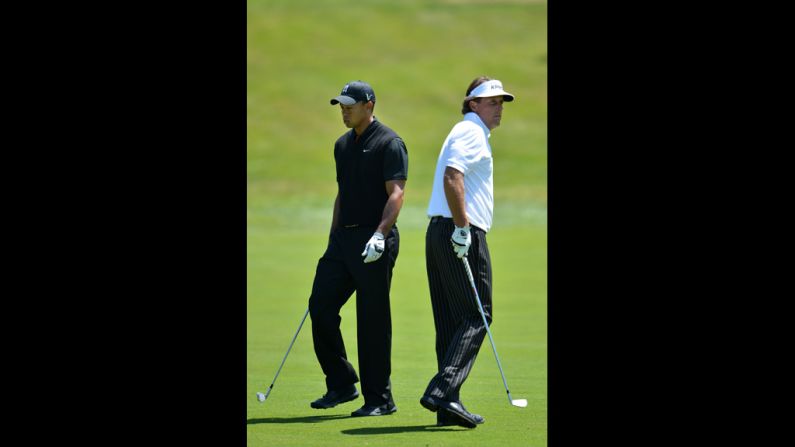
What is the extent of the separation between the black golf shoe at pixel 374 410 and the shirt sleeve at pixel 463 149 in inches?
63.6

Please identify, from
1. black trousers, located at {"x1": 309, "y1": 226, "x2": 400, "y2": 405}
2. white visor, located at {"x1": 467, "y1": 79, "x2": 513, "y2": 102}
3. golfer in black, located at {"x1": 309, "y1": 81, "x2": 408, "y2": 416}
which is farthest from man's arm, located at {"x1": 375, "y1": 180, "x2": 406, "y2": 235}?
white visor, located at {"x1": 467, "y1": 79, "x2": 513, "y2": 102}

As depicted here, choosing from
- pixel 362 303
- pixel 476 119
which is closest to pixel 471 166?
pixel 476 119

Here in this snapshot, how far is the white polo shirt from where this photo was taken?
7336 mm

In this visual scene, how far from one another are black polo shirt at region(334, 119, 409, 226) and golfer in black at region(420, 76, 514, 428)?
0.37m

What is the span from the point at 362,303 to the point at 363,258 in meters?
0.30

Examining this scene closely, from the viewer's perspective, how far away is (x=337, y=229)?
8047 mm

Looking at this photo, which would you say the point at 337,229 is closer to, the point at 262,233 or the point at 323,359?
the point at 323,359

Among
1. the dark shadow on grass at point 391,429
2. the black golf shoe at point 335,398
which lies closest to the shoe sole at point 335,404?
the black golf shoe at point 335,398

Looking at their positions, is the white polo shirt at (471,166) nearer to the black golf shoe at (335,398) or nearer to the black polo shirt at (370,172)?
the black polo shirt at (370,172)

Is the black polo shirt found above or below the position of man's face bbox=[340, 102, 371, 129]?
below

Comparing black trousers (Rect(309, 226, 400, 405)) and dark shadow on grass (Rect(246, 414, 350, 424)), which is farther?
black trousers (Rect(309, 226, 400, 405))

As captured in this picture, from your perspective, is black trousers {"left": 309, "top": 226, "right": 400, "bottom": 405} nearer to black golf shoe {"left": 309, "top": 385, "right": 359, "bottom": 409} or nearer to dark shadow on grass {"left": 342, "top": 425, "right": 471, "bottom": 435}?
black golf shoe {"left": 309, "top": 385, "right": 359, "bottom": 409}

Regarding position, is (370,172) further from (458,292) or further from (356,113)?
(458,292)

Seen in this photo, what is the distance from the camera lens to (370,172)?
7863 mm
